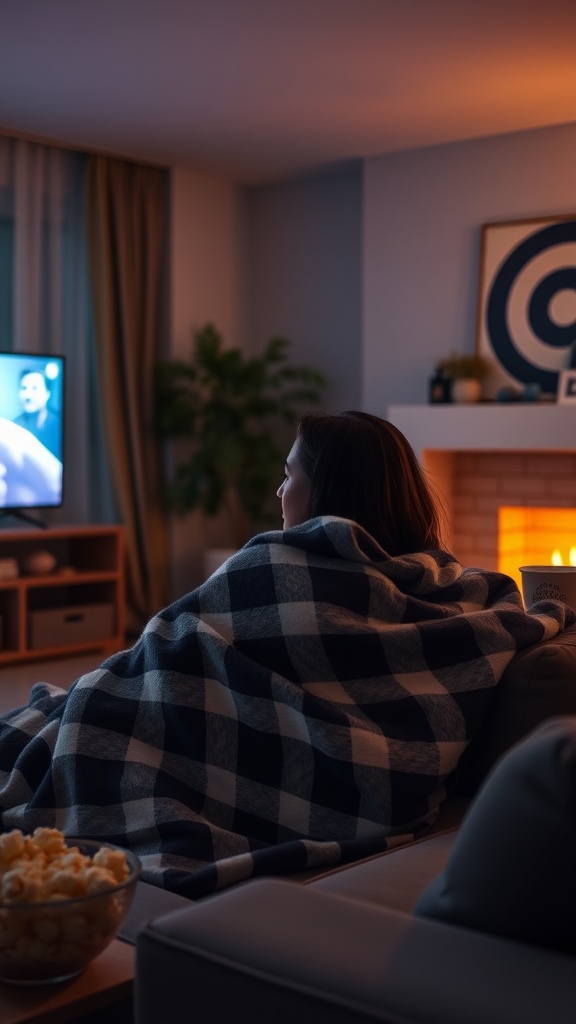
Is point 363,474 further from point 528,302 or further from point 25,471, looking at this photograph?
point 528,302

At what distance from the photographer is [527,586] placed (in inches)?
80.6

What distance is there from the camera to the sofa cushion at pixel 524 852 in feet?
3.04

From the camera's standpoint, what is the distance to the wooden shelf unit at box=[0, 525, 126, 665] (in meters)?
5.00

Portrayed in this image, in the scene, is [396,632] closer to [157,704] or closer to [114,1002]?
Result: [157,704]

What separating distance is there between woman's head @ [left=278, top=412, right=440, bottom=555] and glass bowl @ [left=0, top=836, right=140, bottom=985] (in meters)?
0.82

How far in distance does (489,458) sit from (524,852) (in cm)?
459

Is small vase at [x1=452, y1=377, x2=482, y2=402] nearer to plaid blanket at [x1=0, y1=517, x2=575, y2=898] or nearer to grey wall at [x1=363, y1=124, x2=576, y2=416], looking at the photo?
grey wall at [x1=363, y1=124, x2=576, y2=416]

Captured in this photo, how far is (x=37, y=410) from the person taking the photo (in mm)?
5086

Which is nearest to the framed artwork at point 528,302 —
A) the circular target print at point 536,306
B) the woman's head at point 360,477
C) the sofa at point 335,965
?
the circular target print at point 536,306

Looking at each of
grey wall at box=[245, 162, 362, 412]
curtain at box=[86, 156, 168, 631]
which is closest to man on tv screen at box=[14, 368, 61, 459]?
curtain at box=[86, 156, 168, 631]

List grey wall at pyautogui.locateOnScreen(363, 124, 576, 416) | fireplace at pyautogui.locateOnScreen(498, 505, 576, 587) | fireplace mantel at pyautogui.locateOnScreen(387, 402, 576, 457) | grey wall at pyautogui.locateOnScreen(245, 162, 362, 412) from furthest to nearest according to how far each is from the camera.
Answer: grey wall at pyautogui.locateOnScreen(245, 162, 362, 412), fireplace at pyautogui.locateOnScreen(498, 505, 576, 587), grey wall at pyautogui.locateOnScreen(363, 124, 576, 416), fireplace mantel at pyautogui.locateOnScreen(387, 402, 576, 457)

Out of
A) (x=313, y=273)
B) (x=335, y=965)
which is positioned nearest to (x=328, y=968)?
(x=335, y=965)

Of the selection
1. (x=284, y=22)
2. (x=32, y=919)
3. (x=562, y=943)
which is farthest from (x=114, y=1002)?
(x=284, y=22)

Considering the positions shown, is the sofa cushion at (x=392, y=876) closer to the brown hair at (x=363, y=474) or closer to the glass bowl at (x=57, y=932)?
the glass bowl at (x=57, y=932)
